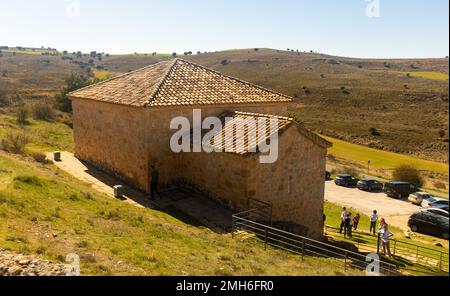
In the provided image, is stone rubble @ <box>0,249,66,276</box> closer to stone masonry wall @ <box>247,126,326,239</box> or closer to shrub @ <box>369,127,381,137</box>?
stone masonry wall @ <box>247,126,326,239</box>

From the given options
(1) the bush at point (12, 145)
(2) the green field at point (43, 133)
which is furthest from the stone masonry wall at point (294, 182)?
(2) the green field at point (43, 133)

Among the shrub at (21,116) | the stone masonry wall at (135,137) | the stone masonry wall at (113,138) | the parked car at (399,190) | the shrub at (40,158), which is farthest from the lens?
the parked car at (399,190)

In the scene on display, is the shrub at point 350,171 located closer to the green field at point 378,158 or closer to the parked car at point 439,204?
the green field at point 378,158

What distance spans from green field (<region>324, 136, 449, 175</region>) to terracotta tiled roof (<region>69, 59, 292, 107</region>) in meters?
27.9

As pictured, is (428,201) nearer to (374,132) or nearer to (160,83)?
(160,83)

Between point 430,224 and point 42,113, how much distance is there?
31.9 m

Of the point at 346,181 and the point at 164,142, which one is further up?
the point at 164,142

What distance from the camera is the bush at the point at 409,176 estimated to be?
1439 inches

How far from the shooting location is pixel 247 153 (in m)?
13.1

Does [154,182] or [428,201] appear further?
[428,201]

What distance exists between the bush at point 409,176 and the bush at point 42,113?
110 feet

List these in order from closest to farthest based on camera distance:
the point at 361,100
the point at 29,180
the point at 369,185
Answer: the point at 29,180 < the point at 369,185 < the point at 361,100

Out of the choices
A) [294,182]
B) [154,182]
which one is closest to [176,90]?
[154,182]

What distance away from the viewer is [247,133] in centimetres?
1451
